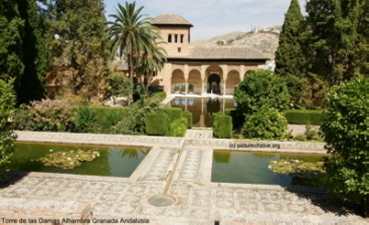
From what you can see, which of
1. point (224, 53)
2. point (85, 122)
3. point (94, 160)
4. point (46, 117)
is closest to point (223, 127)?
point (94, 160)

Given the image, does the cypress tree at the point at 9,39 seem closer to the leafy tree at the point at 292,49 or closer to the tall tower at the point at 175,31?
the leafy tree at the point at 292,49

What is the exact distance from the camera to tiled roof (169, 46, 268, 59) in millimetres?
37725

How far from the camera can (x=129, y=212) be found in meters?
6.95

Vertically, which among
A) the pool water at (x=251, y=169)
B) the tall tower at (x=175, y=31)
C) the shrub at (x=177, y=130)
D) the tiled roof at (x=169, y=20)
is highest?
the tiled roof at (x=169, y=20)

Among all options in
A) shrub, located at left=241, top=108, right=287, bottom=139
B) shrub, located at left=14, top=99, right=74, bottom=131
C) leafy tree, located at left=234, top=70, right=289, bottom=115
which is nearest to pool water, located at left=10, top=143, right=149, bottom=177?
shrub, located at left=14, top=99, right=74, bottom=131

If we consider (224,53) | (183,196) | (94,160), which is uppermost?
(224,53)

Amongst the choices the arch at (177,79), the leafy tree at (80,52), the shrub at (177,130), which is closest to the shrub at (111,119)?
the shrub at (177,130)

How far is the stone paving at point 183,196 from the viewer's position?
6.51m

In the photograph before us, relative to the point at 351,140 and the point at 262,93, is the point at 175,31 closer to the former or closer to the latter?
the point at 262,93

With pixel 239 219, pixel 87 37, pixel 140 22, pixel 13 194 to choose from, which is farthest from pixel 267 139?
pixel 87 37

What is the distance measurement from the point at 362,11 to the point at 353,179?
655 inches

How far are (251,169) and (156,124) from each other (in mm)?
6205

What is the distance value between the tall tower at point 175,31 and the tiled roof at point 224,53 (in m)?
1.53

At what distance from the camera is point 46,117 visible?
15.2 metres
